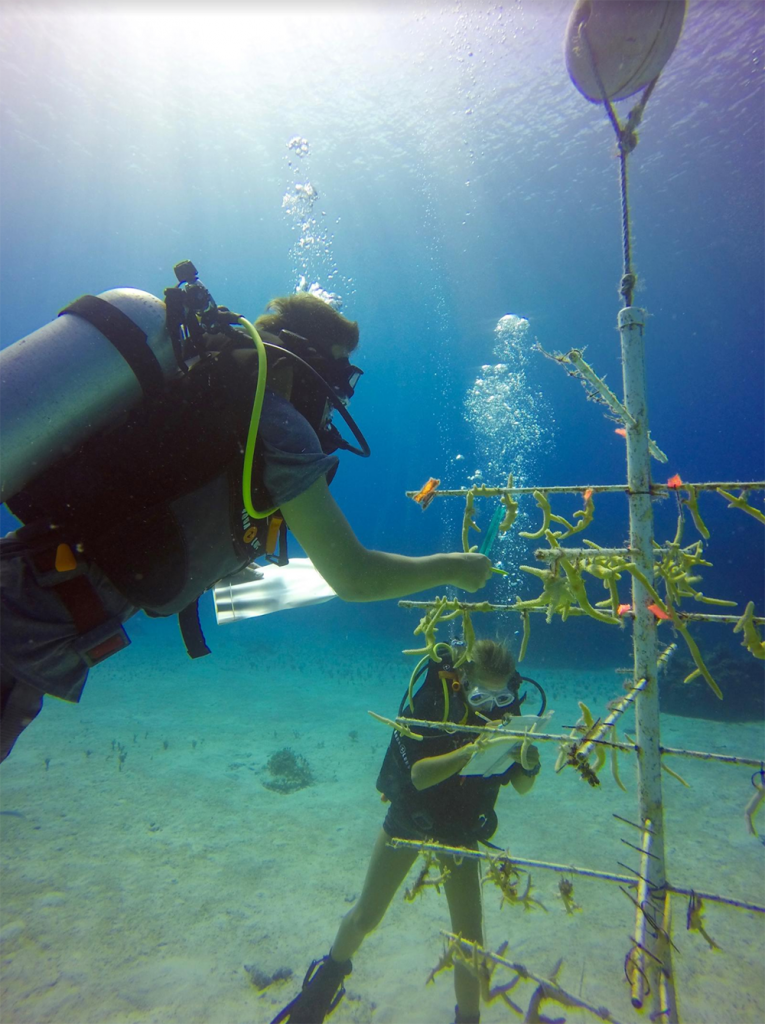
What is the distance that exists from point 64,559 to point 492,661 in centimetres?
268

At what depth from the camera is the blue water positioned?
2098 cm

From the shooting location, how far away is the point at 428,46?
20.0 metres

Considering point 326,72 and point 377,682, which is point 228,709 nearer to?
point 377,682

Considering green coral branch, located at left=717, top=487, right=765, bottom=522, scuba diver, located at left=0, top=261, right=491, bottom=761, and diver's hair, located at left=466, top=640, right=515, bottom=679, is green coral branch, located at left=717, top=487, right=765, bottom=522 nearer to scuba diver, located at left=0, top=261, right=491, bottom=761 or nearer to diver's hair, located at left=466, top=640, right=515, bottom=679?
scuba diver, located at left=0, top=261, right=491, bottom=761

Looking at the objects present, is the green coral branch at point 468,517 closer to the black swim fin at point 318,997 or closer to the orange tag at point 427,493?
the orange tag at point 427,493

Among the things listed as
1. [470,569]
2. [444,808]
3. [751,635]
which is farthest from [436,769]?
[751,635]

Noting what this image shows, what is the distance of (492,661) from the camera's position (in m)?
3.31

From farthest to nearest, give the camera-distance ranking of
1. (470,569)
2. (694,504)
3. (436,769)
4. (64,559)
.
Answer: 1. (436,769)
2. (470,569)
3. (64,559)
4. (694,504)

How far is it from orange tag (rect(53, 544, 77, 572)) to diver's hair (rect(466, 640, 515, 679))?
2.50 meters

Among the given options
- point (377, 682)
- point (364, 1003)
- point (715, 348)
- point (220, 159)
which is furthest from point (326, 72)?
point (715, 348)

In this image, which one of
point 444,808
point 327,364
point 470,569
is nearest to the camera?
point 470,569

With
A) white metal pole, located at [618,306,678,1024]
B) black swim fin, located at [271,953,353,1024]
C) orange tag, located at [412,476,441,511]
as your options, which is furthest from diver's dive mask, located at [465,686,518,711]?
black swim fin, located at [271,953,353,1024]

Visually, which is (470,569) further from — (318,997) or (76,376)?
(318,997)

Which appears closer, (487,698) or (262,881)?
(487,698)
